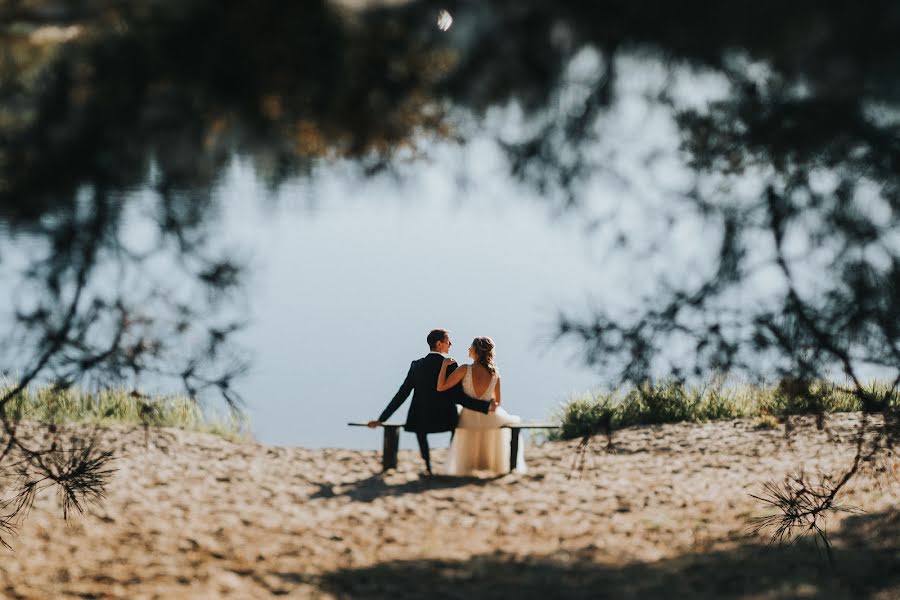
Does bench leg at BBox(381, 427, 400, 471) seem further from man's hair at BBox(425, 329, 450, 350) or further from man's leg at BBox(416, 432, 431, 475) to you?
man's hair at BBox(425, 329, 450, 350)

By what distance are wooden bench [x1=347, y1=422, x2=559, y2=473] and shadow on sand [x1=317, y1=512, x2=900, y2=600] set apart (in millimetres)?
2051

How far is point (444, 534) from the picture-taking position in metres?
5.80

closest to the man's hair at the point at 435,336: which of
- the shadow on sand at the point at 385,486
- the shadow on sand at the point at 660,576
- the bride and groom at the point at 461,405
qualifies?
the bride and groom at the point at 461,405

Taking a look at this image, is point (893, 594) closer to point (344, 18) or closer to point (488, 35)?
point (488, 35)

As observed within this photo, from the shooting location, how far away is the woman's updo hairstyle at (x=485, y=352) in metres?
7.11

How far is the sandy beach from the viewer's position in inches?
186

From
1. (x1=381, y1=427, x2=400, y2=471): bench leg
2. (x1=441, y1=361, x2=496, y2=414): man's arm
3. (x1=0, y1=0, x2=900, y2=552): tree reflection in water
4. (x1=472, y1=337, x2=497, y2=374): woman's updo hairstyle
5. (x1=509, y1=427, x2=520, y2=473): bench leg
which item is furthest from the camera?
(x1=381, y1=427, x2=400, y2=471): bench leg

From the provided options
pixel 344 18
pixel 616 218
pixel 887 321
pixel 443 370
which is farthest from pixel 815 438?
pixel 344 18

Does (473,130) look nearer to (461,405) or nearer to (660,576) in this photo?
(660,576)

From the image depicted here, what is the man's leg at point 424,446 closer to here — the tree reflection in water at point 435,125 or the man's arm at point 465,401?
the man's arm at point 465,401

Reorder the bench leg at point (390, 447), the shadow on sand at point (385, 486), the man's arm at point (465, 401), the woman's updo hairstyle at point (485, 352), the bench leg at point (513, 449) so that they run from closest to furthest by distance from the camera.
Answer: the shadow on sand at point (385, 486) < the woman's updo hairstyle at point (485, 352) < the man's arm at point (465, 401) < the bench leg at point (513, 449) < the bench leg at point (390, 447)

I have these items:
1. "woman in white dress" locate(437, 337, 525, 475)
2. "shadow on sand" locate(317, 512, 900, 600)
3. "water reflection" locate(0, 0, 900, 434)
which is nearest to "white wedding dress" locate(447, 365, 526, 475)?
"woman in white dress" locate(437, 337, 525, 475)

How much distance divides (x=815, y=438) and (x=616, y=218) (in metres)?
6.10

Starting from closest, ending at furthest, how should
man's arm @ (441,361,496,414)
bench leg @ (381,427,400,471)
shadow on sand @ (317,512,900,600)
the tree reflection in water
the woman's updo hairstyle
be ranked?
the tree reflection in water → shadow on sand @ (317,512,900,600) → the woman's updo hairstyle → man's arm @ (441,361,496,414) → bench leg @ (381,427,400,471)
